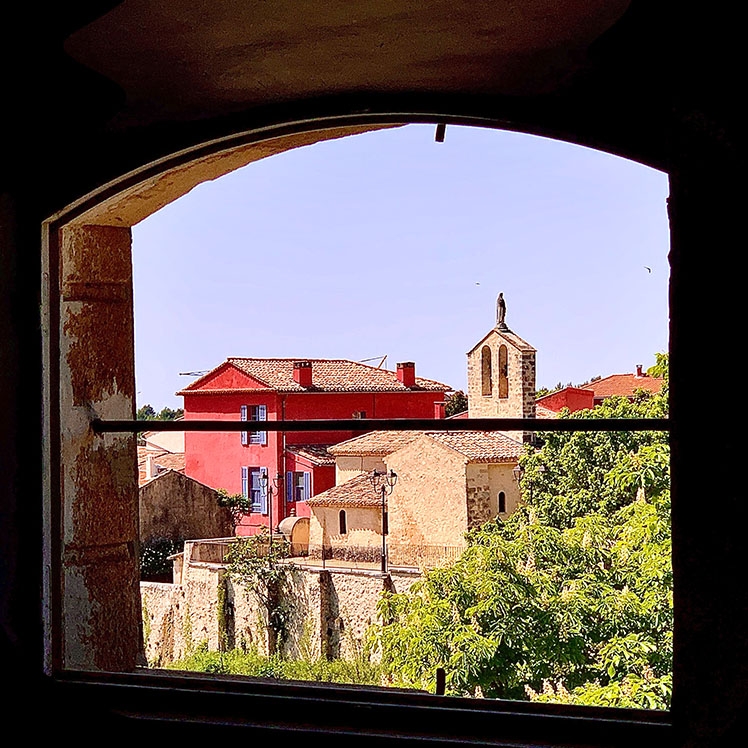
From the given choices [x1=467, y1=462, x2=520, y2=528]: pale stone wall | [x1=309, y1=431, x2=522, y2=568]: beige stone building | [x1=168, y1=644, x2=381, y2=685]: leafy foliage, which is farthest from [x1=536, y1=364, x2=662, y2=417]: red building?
[x1=168, y1=644, x2=381, y2=685]: leafy foliage

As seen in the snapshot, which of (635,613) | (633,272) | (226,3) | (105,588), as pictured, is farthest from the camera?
(633,272)

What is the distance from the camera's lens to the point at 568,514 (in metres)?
13.2

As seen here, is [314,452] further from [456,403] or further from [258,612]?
[258,612]

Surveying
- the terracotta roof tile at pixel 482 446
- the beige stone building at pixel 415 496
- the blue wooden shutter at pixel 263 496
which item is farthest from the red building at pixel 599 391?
the blue wooden shutter at pixel 263 496

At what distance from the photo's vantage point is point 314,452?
502 inches

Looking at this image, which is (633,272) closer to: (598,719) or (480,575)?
(480,575)

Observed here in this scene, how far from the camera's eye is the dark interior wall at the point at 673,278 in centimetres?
95

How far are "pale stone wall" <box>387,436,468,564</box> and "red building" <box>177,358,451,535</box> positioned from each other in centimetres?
72

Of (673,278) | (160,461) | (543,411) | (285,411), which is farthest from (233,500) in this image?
(673,278)

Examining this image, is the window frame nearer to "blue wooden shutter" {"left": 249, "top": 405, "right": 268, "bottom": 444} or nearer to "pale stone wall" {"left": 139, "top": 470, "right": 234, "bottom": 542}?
"blue wooden shutter" {"left": 249, "top": 405, "right": 268, "bottom": 444}

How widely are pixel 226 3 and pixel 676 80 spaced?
1.89ft

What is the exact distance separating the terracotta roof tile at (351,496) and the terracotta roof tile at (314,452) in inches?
15.3

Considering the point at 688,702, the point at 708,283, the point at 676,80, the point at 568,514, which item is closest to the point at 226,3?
the point at 676,80

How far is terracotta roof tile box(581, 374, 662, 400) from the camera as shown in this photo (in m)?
14.5
